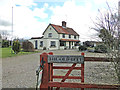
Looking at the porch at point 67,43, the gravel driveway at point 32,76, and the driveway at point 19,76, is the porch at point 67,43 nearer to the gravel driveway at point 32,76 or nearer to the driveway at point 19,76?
the driveway at point 19,76

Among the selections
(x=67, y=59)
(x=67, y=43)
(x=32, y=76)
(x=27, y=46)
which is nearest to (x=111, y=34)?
(x=67, y=59)

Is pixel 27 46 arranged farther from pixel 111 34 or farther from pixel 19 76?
pixel 111 34

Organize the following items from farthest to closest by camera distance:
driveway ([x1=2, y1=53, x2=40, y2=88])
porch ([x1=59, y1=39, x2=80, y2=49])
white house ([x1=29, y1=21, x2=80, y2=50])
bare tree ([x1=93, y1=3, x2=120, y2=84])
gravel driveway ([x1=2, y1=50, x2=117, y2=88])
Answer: porch ([x1=59, y1=39, x2=80, y2=49]) → white house ([x1=29, y1=21, x2=80, y2=50]) → driveway ([x1=2, y1=53, x2=40, y2=88]) → gravel driveway ([x1=2, y1=50, x2=117, y2=88]) → bare tree ([x1=93, y1=3, x2=120, y2=84])

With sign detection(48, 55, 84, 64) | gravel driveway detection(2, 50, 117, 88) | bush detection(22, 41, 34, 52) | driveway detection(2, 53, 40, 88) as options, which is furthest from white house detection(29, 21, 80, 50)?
sign detection(48, 55, 84, 64)

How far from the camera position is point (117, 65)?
2.12 meters

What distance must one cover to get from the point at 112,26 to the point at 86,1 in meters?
1.25

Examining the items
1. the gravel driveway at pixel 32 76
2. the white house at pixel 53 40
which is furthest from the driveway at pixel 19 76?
the white house at pixel 53 40

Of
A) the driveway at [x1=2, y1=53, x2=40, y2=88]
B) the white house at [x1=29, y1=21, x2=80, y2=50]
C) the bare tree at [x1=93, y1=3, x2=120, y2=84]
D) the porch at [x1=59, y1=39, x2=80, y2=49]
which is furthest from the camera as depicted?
the porch at [x1=59, y1=39, x2=80, y2=49]

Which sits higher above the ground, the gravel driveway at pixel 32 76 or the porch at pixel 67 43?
the porch at pixel 67 43

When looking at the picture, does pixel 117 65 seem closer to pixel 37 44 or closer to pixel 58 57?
pixel 58 57

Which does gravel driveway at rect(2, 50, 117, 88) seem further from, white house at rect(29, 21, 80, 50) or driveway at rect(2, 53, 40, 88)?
white house at rect(29, 21, 80, 50)

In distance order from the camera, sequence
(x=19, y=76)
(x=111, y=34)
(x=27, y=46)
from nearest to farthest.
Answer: (x=111, y=34) → (x=19, y=76) → (x=27, y=46)

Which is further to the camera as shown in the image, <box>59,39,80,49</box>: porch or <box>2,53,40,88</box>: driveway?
<box>59,39,80,49</box>: porch

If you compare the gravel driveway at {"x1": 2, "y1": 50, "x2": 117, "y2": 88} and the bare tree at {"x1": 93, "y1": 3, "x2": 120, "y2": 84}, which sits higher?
the bare tree at {"x1": 93, "y1": 3, "x2": 120, "y2": 84}
